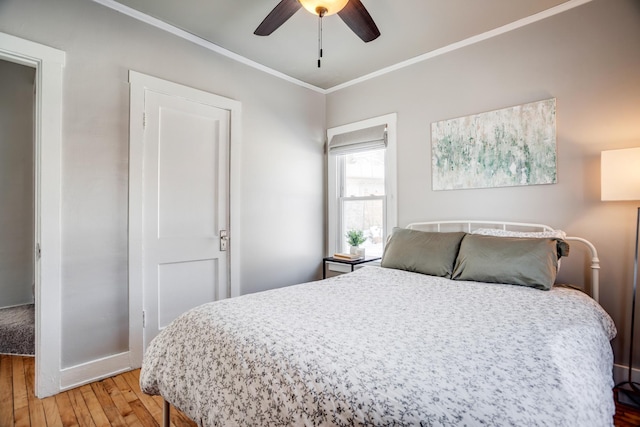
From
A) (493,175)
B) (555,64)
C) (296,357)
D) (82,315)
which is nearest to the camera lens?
(296,357)

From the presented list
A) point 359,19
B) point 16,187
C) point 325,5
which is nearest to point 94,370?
point 16,187

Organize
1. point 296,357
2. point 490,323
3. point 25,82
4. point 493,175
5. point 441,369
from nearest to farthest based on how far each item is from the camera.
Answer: point 441,369
point 296,357
point 490,323
point 493,175
point 25,82

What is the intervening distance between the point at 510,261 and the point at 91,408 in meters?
2.81

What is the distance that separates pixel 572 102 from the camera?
229 cm

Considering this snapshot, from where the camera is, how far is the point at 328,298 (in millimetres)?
1772

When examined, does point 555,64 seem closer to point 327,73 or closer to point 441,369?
point 327,73

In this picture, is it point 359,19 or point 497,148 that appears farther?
point 497,148

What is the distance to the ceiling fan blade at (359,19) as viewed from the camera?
73.8 inches

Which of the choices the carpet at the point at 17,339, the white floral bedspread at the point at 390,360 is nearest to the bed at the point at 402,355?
the white floral bedspread at the point at 390,360

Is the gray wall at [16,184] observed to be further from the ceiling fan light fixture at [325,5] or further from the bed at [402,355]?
the ceiling fan light fixture at [325,5]

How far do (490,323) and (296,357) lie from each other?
33.7 inches

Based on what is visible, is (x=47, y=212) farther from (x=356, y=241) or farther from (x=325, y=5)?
(x=356, y=241)

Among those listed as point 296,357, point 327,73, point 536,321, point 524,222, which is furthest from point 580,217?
point 327,73

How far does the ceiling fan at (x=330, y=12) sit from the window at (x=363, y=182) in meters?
1.34
